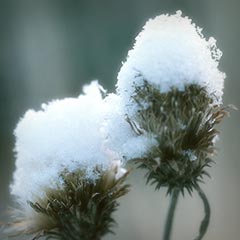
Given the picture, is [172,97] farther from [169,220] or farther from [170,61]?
[169,220]

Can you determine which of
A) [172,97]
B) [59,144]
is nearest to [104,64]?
[59,144]

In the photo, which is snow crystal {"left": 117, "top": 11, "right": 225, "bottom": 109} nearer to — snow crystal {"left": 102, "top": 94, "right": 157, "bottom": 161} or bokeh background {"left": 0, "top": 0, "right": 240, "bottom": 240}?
snow crystal {"left": 102, "top": 94, "right": 157, "bottom": 161}

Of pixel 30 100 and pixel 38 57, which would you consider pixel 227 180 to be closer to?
pixel 30 100

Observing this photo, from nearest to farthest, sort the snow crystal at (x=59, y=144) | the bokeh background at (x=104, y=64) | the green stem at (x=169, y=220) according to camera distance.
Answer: the green stem at (x=169, y=220)
the snow crystal at (x=59, y=144)
the bokeh background at (x=104, y=64)

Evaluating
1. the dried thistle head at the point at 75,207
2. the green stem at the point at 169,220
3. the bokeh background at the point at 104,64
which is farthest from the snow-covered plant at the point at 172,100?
the bokeh background at the point at 104,64

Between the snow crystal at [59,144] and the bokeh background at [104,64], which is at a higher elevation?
the bokeh background at [104,64]

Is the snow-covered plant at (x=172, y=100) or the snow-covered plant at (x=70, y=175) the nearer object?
the snow-covered plant at (x=172, y=100)

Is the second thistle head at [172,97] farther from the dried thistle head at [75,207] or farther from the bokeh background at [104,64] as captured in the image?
the bokeh background at [104,64]

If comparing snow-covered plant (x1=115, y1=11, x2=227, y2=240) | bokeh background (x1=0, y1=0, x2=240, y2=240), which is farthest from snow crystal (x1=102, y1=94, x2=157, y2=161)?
bokeh background (x1=0, y1=0, x2=240, y2=240)
